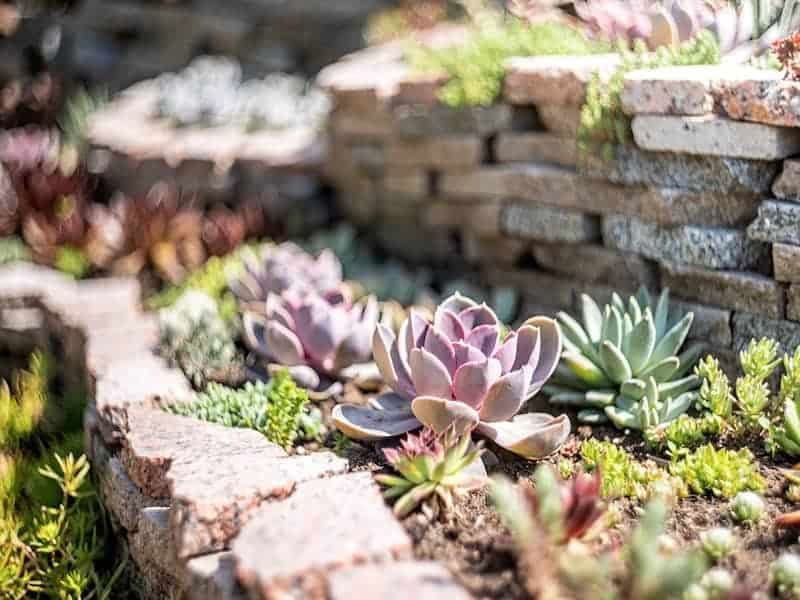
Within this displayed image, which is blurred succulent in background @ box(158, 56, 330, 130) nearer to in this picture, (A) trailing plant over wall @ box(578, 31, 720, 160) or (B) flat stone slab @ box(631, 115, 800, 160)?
(A) trailing plant over wall @ box(578, 31, 720, 160)

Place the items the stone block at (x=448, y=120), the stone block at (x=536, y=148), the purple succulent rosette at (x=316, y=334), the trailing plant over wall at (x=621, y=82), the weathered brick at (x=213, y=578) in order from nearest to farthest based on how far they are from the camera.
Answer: the weathered brick at (x=213, y=578)
the purple succulent rosette at (x=316, y=334)
the trailing plant over wall at (x=621, y=82)
the stone block at (x=536, y=148)
the stone block at (x=448, y=120)

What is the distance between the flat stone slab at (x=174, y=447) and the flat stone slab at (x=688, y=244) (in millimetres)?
1557

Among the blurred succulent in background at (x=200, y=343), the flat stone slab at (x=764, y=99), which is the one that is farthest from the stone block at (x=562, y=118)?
the blurred succulent in background at (x=200, y=343)

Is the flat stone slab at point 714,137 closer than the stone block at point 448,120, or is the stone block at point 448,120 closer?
the flat stone slab at point 714,137

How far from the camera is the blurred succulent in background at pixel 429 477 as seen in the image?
2486 millimetres

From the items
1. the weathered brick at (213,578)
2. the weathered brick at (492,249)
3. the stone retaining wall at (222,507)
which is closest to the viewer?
the stone retaining wall at (222,507)

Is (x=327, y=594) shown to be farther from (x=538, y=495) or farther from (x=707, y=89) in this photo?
(x=707, y=89)

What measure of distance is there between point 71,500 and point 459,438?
1474 millimetres

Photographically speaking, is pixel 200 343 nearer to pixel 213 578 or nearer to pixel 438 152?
pixel 213 578

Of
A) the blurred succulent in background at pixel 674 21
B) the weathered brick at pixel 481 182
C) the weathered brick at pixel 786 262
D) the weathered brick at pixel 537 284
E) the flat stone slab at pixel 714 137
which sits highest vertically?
the blurred succulent in background at pixel 674 21

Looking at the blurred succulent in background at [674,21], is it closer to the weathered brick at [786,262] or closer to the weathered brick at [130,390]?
the weathered brick at [786,262]

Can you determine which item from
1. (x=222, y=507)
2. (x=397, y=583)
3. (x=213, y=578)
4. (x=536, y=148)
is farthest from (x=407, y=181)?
(x=397, y=583)

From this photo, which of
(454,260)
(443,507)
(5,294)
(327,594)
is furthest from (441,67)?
(327,594)

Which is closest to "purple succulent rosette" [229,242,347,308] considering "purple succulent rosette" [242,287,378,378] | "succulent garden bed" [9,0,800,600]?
"succulent garden bed" [9,0,800,600]
